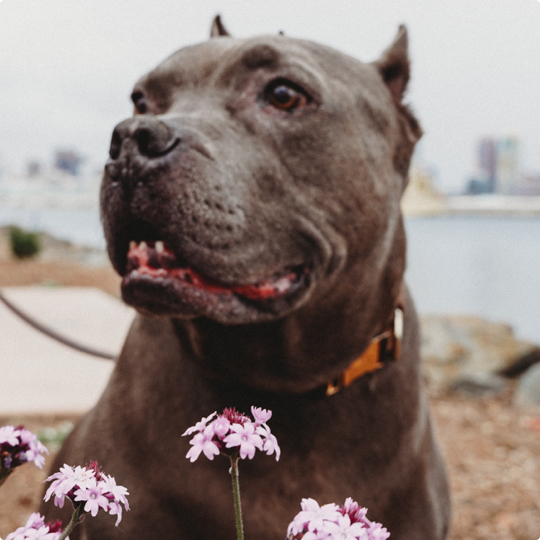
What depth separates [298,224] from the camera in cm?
177

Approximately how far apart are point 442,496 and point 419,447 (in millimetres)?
272

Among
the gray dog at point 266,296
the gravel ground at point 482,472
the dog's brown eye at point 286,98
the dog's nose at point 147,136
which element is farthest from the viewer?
the gravel ground at point 482,472

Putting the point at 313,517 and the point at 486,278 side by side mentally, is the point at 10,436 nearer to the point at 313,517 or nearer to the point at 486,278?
the point at 313,517

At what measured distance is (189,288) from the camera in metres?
1.61

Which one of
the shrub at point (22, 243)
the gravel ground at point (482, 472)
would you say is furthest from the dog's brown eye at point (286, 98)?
the shrub at point (22, 243)

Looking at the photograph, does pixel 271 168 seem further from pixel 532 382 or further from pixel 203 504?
pixel 532 382

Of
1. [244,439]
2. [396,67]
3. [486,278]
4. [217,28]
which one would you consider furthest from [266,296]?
[486,278]

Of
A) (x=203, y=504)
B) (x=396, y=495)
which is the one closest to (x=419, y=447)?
(x=396, y=495)

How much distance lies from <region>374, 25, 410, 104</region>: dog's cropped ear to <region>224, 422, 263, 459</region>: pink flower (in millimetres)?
1776

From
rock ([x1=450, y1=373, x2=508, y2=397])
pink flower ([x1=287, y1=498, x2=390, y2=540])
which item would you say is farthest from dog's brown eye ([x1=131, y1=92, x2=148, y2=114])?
rock ([x1=450, y1=373, x2=508, y2=397])

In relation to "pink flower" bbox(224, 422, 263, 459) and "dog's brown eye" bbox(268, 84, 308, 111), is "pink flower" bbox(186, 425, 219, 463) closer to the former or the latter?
"pink flower" bbox(224, 422, 263, 459)

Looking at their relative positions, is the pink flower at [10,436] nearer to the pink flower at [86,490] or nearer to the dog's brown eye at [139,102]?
the pink flower at [86,490]

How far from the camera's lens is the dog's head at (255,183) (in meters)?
1.56

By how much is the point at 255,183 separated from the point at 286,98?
318 mm
